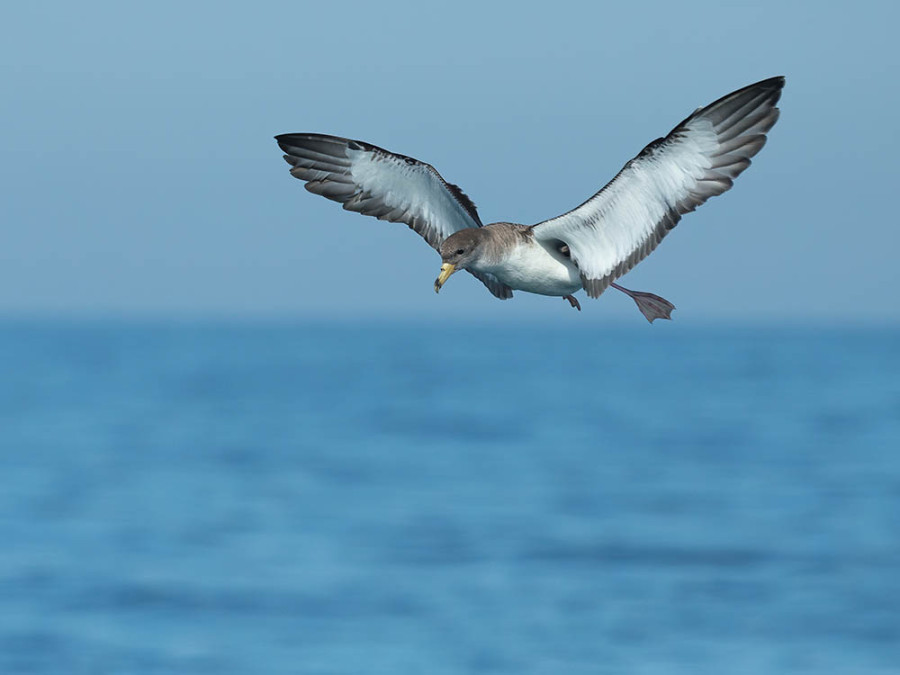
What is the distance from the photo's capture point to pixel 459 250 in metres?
9.30

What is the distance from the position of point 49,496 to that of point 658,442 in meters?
40.1

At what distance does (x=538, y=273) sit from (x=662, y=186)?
3.33 ft

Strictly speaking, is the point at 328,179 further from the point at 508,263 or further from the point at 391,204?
the point at 508,263

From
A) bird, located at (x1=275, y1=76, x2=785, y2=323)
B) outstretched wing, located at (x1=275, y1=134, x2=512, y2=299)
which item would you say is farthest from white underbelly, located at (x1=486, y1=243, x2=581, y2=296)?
outstretched wing, located at (x1=275, y1=134, x2=512, y2=299)

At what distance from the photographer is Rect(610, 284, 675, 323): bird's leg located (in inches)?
413

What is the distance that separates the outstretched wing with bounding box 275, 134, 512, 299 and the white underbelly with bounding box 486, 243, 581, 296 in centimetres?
37

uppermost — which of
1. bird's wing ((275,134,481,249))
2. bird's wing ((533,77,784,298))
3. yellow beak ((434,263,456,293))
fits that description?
bird's wing ((275,134,481,249))

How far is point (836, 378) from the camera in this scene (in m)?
148

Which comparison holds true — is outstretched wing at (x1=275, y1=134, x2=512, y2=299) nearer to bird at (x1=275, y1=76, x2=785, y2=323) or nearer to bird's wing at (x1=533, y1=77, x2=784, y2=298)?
bird at (x1=275, y1=76, x2=785, y2=323)

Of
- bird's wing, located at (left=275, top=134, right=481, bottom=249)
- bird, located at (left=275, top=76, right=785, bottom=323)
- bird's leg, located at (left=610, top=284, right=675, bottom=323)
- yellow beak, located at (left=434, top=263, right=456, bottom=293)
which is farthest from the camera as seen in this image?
bird's leg, located at (left=610, top=284, right=675, bottom=323)

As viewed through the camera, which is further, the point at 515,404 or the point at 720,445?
the point at 515,404

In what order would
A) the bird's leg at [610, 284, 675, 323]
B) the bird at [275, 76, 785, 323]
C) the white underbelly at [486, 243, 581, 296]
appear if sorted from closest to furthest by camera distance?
1. the bird at [275, 76, 785, 323]
2. the white underbelly at [486, 243, 581, 296]
3. the bird's leg at [610, 284, 675, 323]

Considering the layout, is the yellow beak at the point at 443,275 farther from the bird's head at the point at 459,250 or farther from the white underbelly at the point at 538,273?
the white underbelly at the point at 538,273

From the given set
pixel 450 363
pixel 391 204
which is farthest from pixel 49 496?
pixel 450 363
